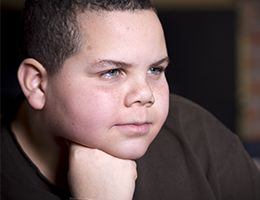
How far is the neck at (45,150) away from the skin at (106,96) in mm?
41

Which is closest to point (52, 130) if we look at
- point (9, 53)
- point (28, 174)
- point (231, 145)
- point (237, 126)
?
point (28, 174)

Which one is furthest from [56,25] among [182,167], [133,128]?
[182,167]

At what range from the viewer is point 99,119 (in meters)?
0.90

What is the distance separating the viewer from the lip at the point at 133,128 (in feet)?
2.97

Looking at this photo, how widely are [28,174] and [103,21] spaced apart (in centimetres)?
39

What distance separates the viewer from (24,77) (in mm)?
993

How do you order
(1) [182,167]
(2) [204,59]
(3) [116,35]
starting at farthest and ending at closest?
1. (2) [204,59]
2. (1) [182,167]
3. (3) [116,35]

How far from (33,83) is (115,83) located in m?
0.20

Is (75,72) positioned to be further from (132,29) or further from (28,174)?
(28,174)

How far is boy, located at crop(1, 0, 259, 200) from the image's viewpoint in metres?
0.90

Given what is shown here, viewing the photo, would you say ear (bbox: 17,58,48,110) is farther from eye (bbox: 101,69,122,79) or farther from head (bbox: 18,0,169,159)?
eye (bbox: 101,69,122,79)

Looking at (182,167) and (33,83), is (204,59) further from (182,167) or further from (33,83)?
(33,83)

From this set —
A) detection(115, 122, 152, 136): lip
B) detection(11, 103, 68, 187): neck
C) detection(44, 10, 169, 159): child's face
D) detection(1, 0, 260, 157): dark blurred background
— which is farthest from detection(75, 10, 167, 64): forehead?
detection(1, 0, 260, 157): dark blurred background

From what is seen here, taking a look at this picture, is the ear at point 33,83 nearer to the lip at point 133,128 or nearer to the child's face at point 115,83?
the child's face at point 115,83
